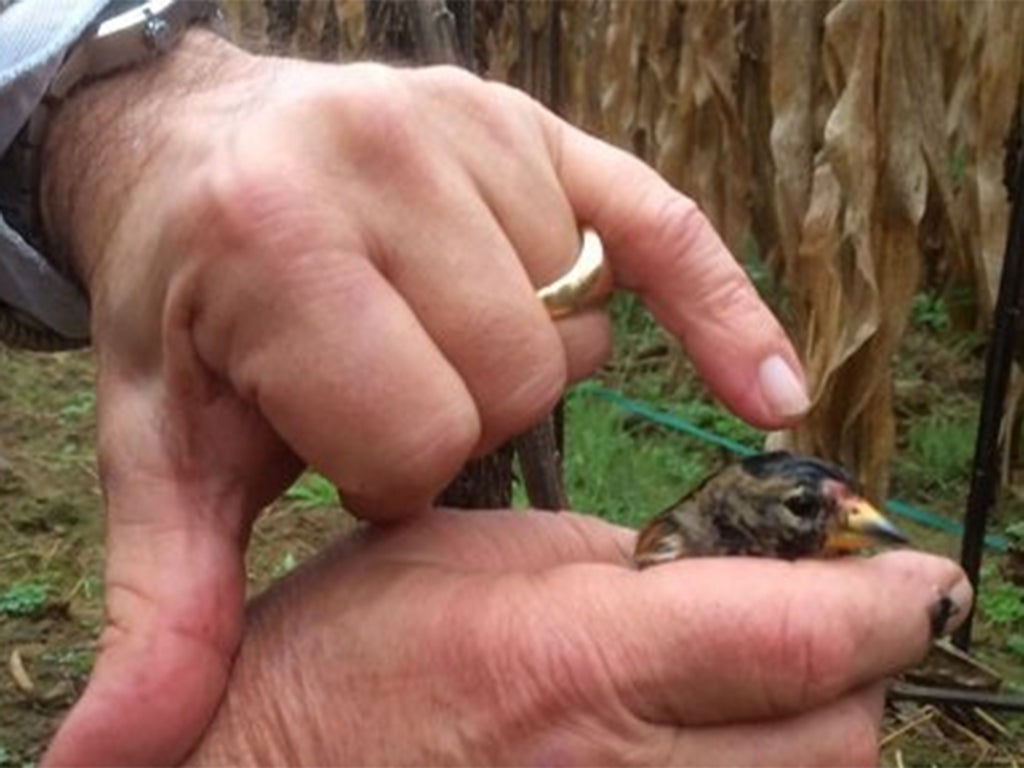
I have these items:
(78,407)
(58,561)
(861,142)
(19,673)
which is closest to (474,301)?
(861,142)

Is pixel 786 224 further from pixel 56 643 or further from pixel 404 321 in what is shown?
pixel 404 321

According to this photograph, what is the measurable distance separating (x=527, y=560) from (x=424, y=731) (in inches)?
6.5

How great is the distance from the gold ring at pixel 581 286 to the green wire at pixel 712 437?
7.64 ft

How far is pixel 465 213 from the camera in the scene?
4.01ft

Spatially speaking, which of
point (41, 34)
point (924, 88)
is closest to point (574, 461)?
point (924, 88)

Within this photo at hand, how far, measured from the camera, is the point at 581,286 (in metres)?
1.28

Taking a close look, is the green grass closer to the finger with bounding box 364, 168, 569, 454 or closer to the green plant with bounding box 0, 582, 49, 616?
the green plant with bounding box 0, 582, 49, 616

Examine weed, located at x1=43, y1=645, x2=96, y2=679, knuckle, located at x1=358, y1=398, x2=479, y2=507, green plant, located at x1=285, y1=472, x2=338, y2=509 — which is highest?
knuckle, located at x1=358, y1=398, x2=479, y2=507

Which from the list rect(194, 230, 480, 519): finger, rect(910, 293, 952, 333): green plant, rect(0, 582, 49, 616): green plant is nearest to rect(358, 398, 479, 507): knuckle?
rect(194, 230, 480, 519): finger

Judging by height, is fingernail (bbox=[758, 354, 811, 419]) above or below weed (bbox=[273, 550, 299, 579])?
above

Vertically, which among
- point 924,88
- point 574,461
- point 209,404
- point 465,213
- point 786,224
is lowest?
point 574,461

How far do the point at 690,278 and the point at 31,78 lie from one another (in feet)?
1.99

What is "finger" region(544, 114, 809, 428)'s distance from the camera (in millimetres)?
1291

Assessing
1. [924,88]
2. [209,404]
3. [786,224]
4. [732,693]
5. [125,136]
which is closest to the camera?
[732,693]
